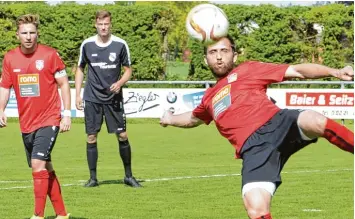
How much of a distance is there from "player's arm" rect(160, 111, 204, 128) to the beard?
26.8 inches

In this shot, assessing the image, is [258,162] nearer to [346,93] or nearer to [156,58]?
[346,93]

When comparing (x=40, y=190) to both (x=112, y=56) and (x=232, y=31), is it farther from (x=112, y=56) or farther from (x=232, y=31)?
(x=232, y=31)

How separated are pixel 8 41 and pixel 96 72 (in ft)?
65.0

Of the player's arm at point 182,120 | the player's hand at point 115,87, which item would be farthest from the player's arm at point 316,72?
the player's hand at point 115,87

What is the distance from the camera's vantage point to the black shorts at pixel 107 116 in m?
14.0

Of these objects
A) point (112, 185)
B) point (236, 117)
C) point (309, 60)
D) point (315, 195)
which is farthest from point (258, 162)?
point (309, 60)

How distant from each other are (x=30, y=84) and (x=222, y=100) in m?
3.34

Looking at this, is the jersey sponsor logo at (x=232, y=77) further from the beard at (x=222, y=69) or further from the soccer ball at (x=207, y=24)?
the soccer ball at (x=207, y=24)

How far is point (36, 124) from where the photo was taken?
1055 cm

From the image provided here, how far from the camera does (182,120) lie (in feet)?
28.4

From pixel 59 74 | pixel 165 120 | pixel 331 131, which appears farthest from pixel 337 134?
pixel 59 74

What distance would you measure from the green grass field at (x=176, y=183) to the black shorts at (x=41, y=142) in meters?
0.93

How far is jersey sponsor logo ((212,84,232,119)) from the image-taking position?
7895mm

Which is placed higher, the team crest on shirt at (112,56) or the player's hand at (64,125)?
the team crest on shirt at (112,56)
